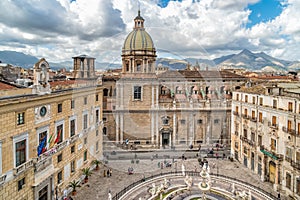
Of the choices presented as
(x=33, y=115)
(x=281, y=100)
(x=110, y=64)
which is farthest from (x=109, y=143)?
(x=281, y=100)

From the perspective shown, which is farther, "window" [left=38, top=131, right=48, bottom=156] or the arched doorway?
the arched doorway

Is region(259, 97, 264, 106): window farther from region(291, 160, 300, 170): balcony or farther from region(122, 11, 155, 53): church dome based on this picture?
region(122, 11, 155, 53): church dome

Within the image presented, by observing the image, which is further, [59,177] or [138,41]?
[138,41]

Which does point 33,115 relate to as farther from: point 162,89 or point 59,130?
point 162,89

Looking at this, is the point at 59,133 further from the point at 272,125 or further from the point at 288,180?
the point at 288,180

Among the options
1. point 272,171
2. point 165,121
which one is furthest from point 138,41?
point 272,171

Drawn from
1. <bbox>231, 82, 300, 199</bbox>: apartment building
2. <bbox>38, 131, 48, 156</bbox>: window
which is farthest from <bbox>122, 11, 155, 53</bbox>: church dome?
<bbox>38, 131, 48, 156</bbox>: window

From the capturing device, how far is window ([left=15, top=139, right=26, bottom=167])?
15398 millimetres

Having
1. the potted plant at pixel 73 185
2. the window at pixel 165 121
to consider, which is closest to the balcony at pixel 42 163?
the potted plant at pixel 73 185

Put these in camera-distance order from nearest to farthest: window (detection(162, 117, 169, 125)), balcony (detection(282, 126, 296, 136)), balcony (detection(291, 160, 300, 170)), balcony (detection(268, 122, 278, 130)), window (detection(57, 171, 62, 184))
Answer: window (detection(57, 171, 62, 184)), balcony (detection(291, 160, 300, 170)), balcony (detection(282, 126, 296, 136)), balcony (detection(268, 122, 278, 130)), window (detection(162, 117, 169, 125))

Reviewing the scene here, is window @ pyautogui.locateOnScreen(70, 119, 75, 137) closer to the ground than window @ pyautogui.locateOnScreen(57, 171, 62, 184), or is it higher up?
higher up

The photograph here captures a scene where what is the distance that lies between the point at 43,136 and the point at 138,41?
2298 cm

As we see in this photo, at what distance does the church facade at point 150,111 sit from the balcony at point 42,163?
683 inches

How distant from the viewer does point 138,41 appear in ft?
120
